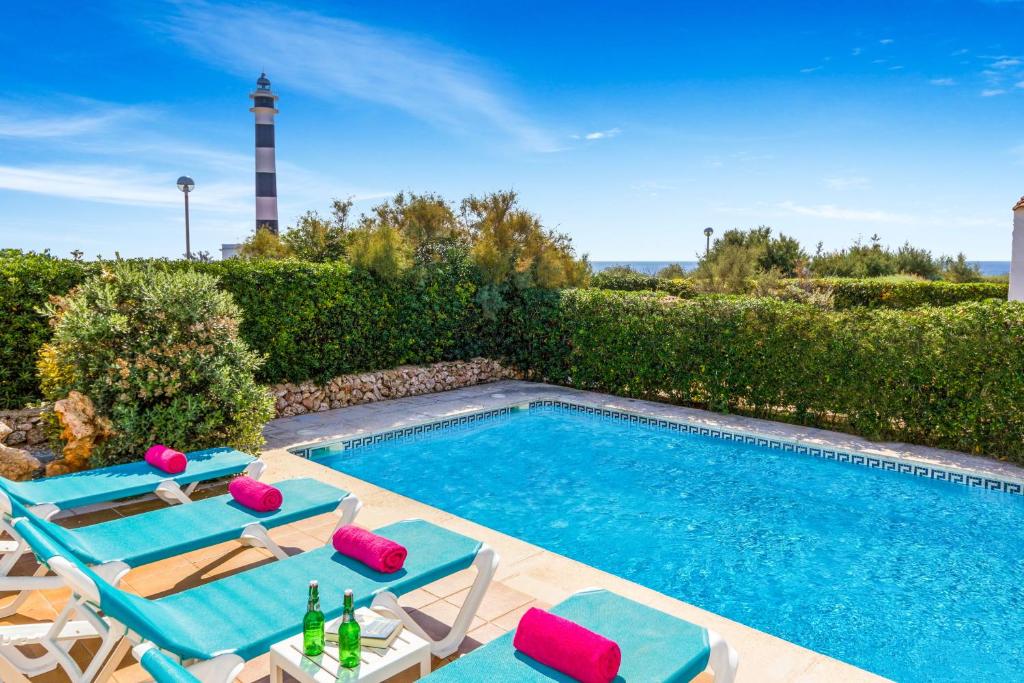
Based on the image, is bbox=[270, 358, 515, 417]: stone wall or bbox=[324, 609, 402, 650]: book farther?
bbox=[270, 358, 515, 417]: stone wall

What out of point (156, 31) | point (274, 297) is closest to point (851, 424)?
point (274, 297)

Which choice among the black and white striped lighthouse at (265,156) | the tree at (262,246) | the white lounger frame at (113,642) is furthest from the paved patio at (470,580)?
the black and white striped lighthouse at (265,156)

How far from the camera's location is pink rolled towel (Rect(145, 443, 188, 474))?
6035 mm

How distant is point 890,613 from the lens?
549 centimetres

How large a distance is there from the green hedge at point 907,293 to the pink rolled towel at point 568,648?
23013 millimetres

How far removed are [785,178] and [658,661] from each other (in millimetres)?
27280

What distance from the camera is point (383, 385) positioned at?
1284cm

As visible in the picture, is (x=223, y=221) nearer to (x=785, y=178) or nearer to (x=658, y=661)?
(x=785, y=178)

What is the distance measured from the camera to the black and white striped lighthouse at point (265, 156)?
3272cm

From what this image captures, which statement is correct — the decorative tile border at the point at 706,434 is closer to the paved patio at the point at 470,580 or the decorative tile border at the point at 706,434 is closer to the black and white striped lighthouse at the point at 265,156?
the paved patio at the point at 470,580

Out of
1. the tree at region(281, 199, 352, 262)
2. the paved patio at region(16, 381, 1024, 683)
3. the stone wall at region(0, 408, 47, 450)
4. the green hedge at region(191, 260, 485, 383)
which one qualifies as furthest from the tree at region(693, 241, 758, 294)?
the stone wall at region(0, 408, 47, 450)

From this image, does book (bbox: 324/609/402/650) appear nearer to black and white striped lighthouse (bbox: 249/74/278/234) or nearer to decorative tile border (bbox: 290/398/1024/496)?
decorative tile border (bbox: 290/398/1024/496)

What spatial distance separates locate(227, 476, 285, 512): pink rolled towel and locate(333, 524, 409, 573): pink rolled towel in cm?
106

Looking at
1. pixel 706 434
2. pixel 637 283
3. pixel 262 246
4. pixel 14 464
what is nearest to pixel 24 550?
pixel 14 464
